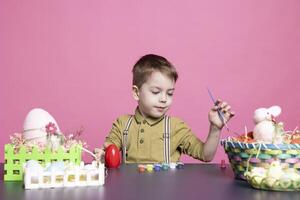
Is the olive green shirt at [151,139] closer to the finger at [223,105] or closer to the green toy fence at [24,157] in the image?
the finger at [223,105]

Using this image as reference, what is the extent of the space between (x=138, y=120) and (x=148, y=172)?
0.55 metres

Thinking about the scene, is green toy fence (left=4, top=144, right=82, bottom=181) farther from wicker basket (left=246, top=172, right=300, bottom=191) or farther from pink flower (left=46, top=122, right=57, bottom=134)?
wicker basket (left=246, top=172, right=300, bottom=191)

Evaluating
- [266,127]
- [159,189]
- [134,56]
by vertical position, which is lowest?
[159,189]

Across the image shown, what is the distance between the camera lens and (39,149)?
114cm

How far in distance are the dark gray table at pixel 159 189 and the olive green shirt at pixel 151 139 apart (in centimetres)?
48

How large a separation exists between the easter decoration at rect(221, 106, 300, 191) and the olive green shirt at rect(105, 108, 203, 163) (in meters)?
0.53

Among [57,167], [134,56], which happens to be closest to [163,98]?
[57,167]

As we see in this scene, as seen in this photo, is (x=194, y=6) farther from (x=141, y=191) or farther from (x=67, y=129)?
(x=141, y=191)

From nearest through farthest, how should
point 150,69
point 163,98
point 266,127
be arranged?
point 266,127 → point 163,98 → point 150,69

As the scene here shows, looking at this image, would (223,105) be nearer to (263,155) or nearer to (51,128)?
(263,155)

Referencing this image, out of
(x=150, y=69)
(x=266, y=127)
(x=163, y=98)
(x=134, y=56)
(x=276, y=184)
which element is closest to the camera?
(x=276, y=184)

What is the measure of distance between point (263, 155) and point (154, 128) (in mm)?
704

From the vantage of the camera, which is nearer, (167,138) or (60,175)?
(60,175)

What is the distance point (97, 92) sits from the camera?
2.54 meters
